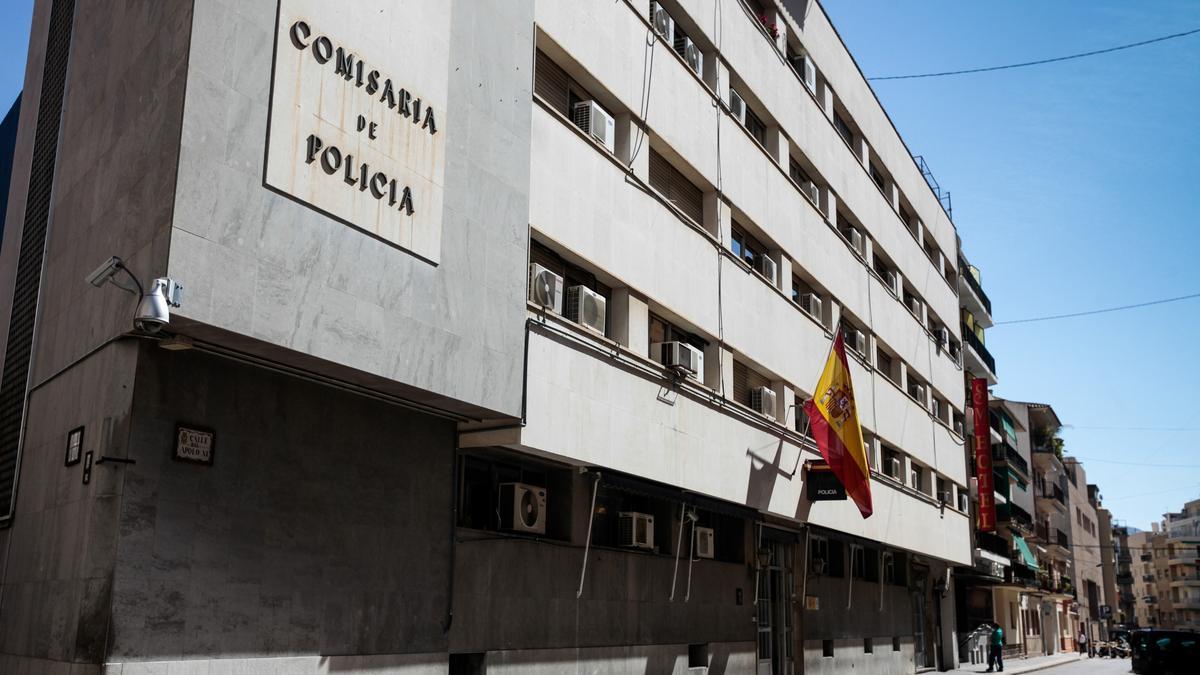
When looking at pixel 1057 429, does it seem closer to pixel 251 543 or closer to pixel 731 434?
pixel 731 434

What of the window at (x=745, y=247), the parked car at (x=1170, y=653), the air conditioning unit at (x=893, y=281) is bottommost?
the parked car at (x=1170, y=653)

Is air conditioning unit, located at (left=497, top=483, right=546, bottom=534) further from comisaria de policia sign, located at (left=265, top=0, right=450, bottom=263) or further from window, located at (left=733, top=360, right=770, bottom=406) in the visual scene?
window, located at (left=733, top=360, right=770, bottom=406)

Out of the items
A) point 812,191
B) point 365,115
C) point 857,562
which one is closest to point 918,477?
point 857,562

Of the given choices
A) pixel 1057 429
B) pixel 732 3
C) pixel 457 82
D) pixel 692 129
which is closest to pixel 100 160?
pixel 457 82

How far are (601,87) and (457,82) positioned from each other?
4040 millimetres

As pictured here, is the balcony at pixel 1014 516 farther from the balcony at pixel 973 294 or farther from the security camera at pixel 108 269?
the security camera at pixel 108 269

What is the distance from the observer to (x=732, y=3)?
20484 millimetres

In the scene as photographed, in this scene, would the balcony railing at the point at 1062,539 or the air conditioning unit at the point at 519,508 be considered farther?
the balcony railing at the point at 1062,539

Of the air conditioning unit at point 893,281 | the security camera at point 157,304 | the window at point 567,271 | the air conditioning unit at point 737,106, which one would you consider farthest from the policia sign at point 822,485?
the security camera at point 157,304

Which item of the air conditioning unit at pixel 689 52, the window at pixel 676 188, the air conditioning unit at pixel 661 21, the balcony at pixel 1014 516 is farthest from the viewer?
the balcony at pixel 1014 516

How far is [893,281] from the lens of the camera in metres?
30.7

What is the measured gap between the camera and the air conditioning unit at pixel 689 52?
1853 cm

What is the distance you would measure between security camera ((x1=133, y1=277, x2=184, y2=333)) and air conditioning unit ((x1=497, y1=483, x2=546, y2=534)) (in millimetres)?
5659

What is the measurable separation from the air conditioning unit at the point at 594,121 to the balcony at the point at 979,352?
30.4 metres
